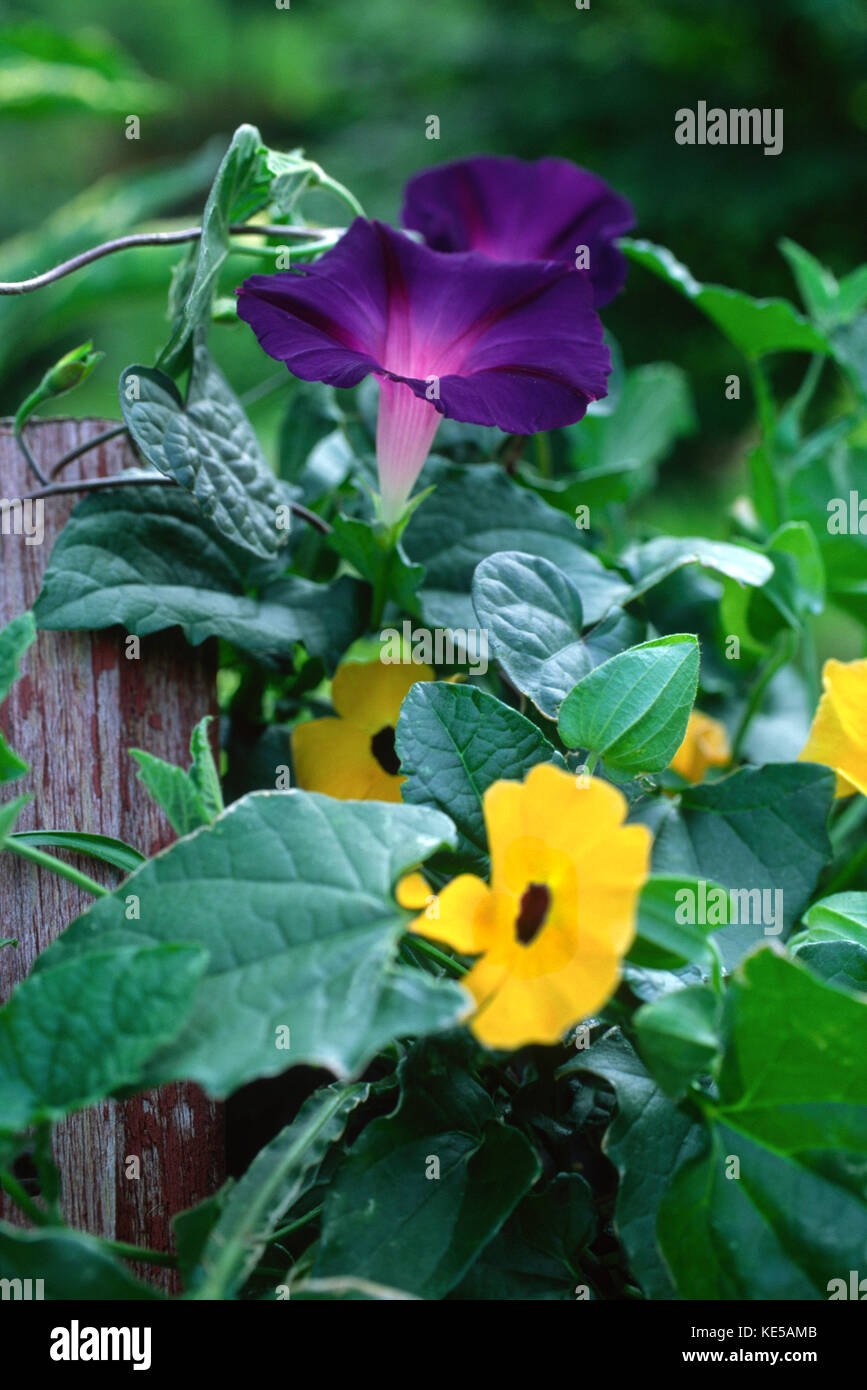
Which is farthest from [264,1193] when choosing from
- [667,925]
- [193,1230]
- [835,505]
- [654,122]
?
[654,122]

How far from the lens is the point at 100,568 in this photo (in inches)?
16.8

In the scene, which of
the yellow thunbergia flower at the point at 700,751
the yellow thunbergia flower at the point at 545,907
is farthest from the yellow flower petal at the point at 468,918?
the yellow thunbergia flower at the point at 700,751

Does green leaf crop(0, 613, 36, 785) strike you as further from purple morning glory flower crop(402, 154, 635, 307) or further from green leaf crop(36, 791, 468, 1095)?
purple morning glory flower crop(402, 154, 635, 307)

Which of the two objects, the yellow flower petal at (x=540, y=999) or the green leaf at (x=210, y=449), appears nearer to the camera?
the yellow flower petal at (x=540, y=999)

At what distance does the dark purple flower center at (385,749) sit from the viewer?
0.47 metres

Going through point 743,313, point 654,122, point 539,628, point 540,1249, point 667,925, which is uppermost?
point 654,122

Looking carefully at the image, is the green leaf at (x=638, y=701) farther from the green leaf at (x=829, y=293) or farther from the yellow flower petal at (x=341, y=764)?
the green leaf at (x=829, y=293)

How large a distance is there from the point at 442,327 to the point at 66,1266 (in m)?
0.32

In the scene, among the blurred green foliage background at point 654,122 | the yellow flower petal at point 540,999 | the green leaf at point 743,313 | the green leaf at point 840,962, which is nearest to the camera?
the yellow flower petal at point 540,999

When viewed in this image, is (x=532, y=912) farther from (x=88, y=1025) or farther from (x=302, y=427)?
(x=302, y=427)

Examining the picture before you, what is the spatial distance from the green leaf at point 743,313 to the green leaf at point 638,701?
307mm

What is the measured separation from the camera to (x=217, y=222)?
42 centimetres

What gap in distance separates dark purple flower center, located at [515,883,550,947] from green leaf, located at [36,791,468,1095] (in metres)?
0.03
